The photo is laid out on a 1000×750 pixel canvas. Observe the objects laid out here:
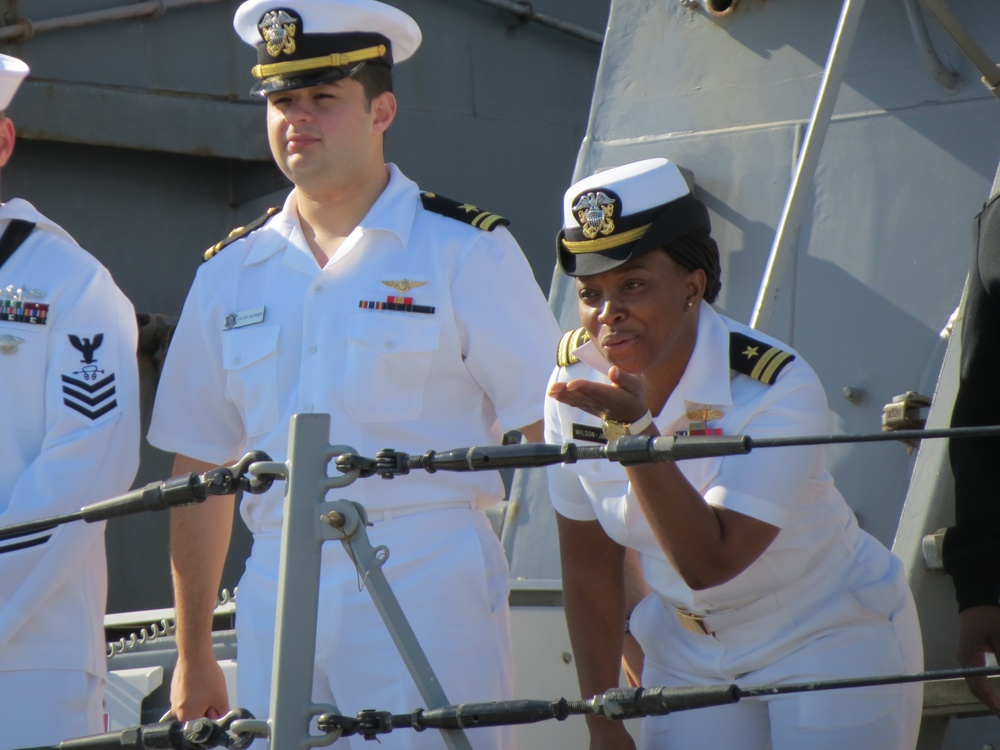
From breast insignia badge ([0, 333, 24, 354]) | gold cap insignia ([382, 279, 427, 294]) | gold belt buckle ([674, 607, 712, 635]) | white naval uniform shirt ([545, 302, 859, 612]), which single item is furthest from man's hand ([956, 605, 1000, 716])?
breast insignia badge ([0, 333, 24, 354])

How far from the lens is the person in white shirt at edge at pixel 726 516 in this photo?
2.32 metres

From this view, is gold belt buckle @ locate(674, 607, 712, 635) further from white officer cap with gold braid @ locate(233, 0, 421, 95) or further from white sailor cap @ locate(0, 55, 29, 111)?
white sailor cap @ locate(0, 55, 29, 111)

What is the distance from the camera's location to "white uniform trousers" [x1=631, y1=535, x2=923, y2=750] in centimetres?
232

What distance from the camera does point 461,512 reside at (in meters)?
2.74

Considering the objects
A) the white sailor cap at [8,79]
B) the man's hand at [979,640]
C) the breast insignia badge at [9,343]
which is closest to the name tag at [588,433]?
the man's hand at [979,640]

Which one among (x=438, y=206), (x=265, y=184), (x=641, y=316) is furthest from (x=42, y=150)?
(x=641, y=316)

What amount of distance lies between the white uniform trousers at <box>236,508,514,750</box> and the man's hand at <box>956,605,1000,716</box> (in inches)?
29.8

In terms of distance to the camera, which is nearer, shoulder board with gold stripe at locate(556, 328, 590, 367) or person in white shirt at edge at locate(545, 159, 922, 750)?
person in white shirt at edge at locate(545, 159, 922, 750)

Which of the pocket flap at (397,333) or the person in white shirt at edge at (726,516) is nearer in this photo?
the person in white shirt at edge at (726,516)

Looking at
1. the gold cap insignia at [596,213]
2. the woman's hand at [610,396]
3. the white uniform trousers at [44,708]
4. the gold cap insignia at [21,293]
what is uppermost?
the gold cap insignia at [596,213]

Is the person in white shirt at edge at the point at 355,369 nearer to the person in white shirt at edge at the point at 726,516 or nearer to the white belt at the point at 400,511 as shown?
the white belt at the point at 400,511

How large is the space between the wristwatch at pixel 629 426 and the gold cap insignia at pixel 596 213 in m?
0.39

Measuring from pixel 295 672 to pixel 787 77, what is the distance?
2.52m

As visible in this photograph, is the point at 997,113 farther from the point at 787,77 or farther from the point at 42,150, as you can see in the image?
the point at 42,150
